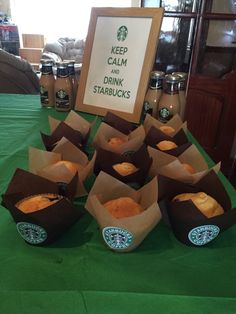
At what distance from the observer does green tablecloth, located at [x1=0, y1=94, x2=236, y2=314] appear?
370 millimetres

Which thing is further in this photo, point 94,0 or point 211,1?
point 94,0

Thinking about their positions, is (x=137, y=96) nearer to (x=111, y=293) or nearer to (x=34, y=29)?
(x=111, y=293)

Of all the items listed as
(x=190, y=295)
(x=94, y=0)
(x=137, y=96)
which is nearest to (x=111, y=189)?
(x=190, y=295)

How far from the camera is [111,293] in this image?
1.26 feet

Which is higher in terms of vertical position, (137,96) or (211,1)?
(211,1)

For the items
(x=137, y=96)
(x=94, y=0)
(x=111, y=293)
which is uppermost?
(x=94, y=0)

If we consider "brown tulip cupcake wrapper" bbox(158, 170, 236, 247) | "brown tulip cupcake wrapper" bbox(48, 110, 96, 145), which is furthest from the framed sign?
"brown tulip cupcake wrapper" bbox(158, 170, 236, 247)

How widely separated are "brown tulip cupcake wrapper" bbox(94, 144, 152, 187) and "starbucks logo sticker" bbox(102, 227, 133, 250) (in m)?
0.16

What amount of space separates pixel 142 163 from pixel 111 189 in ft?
0.37

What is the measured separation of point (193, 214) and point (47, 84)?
2.84ft

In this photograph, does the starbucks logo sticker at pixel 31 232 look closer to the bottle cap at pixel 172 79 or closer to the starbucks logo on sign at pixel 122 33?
the bottle cap at pixel 172 79

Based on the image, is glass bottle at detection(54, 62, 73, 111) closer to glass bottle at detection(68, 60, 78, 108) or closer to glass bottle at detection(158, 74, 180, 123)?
glass bottle at detection(68, 60, 78, 108)

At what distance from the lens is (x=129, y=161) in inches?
24.3

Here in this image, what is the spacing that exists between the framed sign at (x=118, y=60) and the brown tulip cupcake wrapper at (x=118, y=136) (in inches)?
11.5
